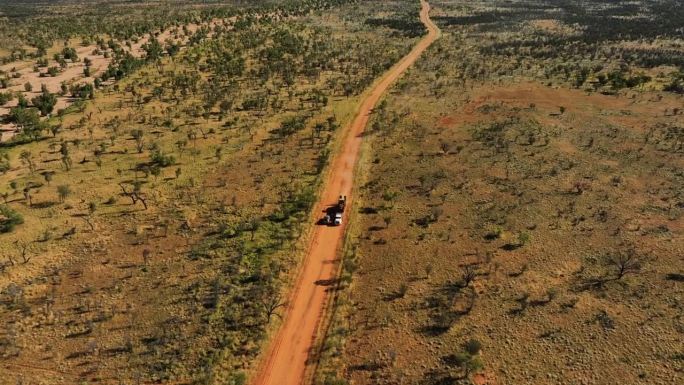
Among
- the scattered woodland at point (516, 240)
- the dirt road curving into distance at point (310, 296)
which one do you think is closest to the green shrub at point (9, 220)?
the dirt road curving into distance at point (310, 296)

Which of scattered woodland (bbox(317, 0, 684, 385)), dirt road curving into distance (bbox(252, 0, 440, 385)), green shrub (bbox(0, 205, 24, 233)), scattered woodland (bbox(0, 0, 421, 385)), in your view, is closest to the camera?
dirt road curving into distance (bbox(252, 0, 440, 385))

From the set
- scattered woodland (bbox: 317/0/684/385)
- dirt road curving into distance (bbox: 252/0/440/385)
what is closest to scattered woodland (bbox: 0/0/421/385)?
dirt road curving into distance (bbox: 252/0/440/385)

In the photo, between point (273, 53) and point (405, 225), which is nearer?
point (405, 225)

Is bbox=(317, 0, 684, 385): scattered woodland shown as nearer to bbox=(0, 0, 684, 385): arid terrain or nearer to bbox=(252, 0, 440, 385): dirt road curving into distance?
bbox=(0, 0, 684, 385): arid terrain

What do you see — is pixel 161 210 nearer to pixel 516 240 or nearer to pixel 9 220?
pixel 9 220

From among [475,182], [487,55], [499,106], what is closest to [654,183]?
[475,182]

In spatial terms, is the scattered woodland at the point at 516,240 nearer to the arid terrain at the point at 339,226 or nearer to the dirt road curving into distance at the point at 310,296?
the arid terrain at the point at 339,226

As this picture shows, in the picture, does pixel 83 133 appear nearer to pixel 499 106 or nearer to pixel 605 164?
pixel 499 106
